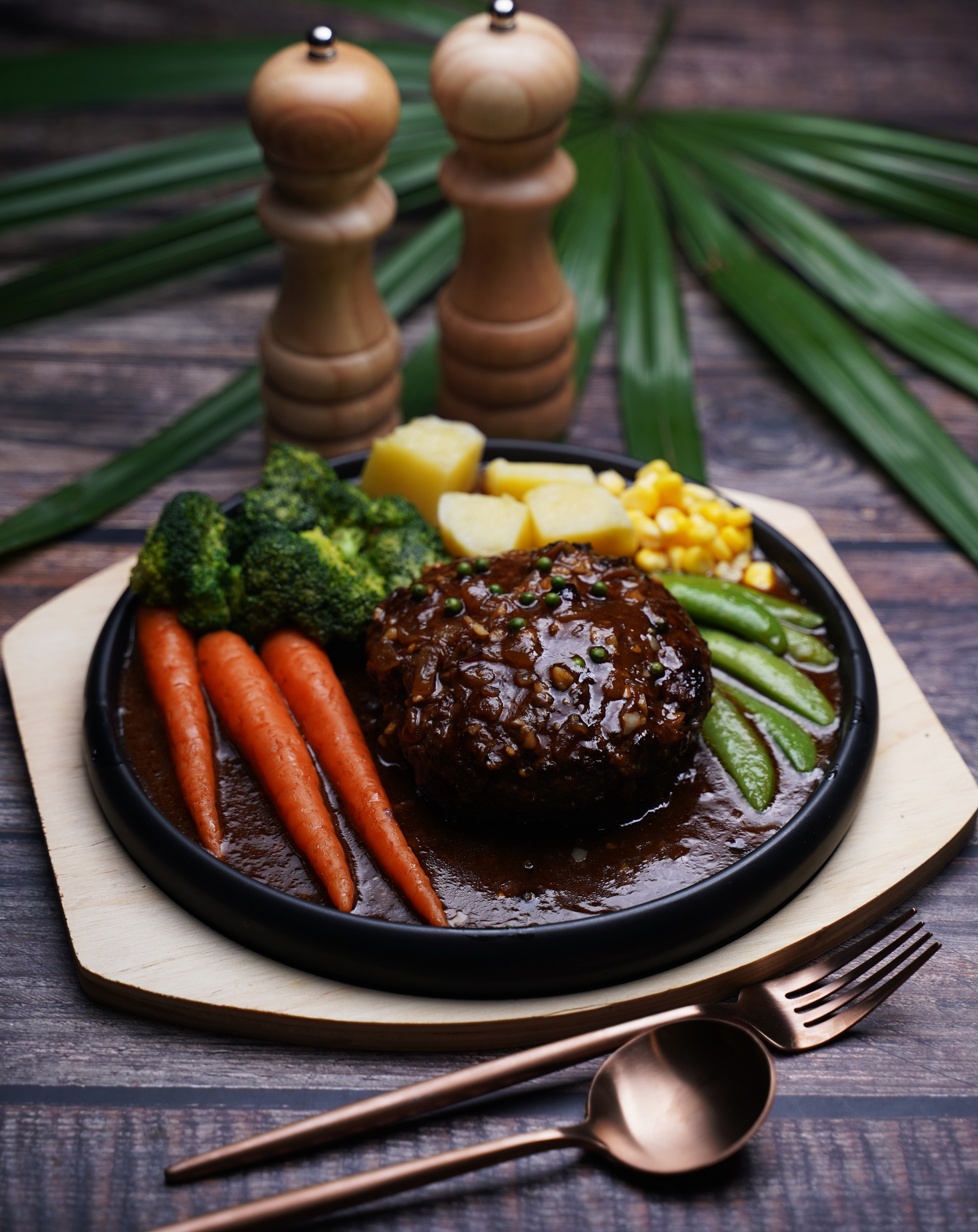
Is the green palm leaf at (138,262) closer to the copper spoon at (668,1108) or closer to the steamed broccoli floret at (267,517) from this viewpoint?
the steamed broccoli floret at (267,517)

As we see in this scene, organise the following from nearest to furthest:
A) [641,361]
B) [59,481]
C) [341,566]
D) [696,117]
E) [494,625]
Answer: [494,625] < [341,566] < [59,481] < [641,361] < [696,117]

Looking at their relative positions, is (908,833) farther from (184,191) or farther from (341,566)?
(184,191)

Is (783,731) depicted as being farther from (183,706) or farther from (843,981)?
(183,706)

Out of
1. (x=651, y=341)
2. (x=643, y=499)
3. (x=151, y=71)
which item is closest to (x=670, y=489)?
(x=643, y=499)

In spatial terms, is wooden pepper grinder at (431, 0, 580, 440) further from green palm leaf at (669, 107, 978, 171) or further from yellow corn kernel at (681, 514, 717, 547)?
green palm leaf at (669, 107, 978, 171)

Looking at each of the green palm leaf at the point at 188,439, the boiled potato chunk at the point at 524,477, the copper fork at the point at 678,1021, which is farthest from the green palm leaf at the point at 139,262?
the copper fork at the point at 678,1021

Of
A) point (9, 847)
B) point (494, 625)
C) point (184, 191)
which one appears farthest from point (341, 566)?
point (184, 191)

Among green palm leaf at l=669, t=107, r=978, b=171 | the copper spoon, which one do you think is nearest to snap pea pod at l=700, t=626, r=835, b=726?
the copper spoon
